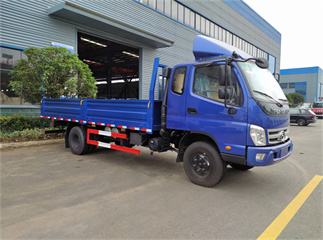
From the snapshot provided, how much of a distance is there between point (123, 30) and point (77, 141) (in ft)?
28.5

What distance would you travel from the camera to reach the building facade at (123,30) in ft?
33.0

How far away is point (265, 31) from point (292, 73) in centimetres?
6823

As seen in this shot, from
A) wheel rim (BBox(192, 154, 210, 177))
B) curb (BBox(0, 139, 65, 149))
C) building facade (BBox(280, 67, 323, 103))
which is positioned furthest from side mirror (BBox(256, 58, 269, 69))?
building facade (BBox(280, 67, 323, 103))

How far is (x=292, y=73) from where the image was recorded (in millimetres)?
94750

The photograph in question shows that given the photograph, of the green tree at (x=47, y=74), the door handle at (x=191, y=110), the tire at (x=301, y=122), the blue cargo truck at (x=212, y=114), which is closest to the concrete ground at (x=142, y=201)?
the blue cargo truck at (x=212, y=114)

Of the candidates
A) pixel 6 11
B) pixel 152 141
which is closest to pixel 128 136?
pixel 152 141

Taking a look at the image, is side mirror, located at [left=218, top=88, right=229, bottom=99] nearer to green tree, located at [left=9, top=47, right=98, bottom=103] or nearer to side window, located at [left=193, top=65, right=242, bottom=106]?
side window, located at [left=193, top=65, right=242, bottom=106]

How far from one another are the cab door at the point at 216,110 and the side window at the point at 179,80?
8.6 inches

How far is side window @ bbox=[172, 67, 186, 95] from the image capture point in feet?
15.3

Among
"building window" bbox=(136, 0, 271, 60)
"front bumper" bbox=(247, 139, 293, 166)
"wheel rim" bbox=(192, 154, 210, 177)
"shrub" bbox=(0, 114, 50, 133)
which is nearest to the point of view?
"front bumper" bbox=(247, 139, 293, 166)

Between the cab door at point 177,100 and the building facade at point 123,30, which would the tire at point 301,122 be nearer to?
the building facade at point 123,30

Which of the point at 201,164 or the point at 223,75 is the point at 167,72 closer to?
the point at 223,75

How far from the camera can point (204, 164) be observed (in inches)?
169

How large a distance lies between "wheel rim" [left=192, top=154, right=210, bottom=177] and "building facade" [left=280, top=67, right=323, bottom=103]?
96.7m
